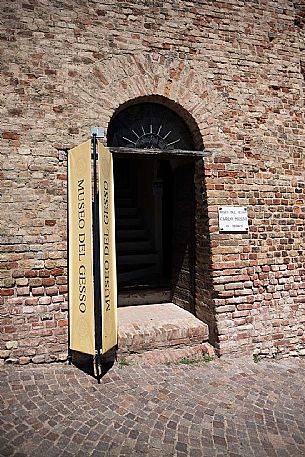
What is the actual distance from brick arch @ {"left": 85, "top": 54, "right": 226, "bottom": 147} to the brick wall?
15mm

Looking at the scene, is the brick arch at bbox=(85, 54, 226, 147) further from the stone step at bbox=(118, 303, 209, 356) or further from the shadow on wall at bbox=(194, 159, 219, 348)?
the stone step at bbox=(118, 303, 209, 356)

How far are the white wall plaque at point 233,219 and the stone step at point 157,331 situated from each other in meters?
1.50

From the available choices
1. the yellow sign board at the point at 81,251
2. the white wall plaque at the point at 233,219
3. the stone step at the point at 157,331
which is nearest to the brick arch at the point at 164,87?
the yellow sign board at the point at 81,251

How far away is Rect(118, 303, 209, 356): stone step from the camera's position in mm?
4488

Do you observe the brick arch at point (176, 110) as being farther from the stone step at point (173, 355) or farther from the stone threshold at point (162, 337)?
the stone step at point (173, 355)

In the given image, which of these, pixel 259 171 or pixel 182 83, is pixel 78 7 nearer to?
pixel 182 83

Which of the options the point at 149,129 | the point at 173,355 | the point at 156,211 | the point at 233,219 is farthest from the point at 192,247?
the point at 156,211

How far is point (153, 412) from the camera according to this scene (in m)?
3.34

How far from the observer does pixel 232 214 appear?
4.82m

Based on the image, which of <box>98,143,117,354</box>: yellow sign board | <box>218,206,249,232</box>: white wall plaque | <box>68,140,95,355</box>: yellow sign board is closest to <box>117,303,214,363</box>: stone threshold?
<box>98,143,117,354</box>: yellow sign board

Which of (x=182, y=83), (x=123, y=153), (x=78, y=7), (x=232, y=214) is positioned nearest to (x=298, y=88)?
(x=182, y=83)

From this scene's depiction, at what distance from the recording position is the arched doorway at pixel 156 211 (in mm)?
4793

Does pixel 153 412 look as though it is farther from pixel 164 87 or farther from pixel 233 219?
pixel 164 87

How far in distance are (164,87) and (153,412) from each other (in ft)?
13.5
